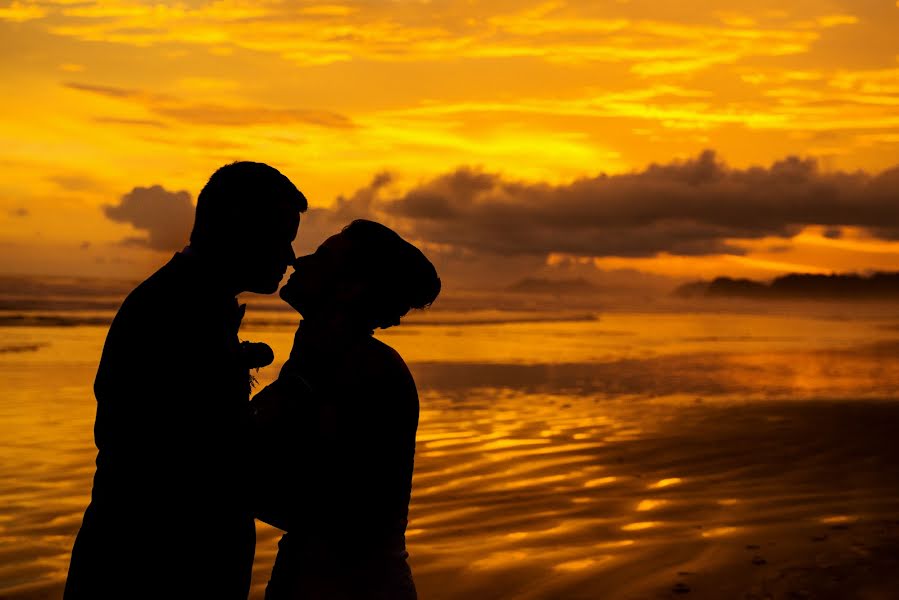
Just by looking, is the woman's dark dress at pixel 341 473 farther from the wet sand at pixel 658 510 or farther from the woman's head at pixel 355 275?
the wet sand at pixel 658 510

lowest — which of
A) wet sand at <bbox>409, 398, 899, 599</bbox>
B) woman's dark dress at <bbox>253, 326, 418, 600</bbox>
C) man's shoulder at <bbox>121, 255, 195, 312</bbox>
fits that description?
wet sand at <bbox>409, 398, 899, 599</bbox>

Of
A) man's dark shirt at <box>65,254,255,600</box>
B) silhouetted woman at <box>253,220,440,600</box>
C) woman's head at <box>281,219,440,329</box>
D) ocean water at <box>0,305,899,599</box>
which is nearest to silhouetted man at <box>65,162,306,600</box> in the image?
man's dark shirt at <box>65,254,255,600</box>

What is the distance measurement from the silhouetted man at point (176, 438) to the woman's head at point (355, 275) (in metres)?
0.39

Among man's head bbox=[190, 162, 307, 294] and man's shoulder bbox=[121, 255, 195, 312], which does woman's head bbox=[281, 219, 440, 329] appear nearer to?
man's head bbox=[190, 162, 307, 294]

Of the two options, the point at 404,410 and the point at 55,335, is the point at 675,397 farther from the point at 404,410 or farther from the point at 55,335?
the point at 55,335

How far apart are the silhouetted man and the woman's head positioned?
1.29 ft

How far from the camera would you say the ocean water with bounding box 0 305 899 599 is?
7.27 metres

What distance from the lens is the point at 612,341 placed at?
29516 mm

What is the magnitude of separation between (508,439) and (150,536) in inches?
363

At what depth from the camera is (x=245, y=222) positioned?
3121mm

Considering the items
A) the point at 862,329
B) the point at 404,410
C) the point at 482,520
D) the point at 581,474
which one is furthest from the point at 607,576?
the point at 862,329

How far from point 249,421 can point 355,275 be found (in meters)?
0.61

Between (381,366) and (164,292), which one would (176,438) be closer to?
(164,292)

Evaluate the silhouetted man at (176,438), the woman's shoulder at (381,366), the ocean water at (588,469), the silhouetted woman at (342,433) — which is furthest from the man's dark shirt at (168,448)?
the ocean water at (588,469)
